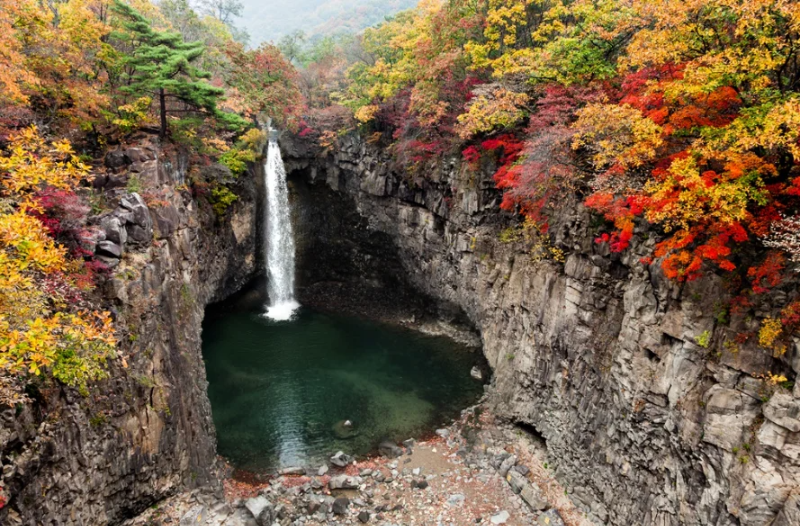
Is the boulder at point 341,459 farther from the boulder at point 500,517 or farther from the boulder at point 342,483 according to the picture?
the boulder at point 500,517

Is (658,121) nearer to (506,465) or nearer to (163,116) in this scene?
(506,465)

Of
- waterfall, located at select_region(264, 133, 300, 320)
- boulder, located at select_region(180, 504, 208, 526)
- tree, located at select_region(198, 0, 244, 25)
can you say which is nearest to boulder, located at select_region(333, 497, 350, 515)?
boulder, located at select_region(180, 504, 208, 526)

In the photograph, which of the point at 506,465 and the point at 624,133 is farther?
the point at 506,465

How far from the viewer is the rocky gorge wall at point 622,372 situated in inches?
405

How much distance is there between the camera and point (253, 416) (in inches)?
831

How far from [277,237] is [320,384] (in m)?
15.0

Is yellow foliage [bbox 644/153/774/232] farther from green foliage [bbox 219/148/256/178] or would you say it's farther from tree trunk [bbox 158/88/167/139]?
green foliage [bbox 219/148/256/178]

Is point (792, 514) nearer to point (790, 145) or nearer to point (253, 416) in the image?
point (790, 145)

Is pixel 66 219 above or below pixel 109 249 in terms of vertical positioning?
above

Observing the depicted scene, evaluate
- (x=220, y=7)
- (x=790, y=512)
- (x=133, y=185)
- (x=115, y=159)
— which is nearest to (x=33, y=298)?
(x=133, y=185)

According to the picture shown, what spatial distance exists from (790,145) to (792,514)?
7.86 metres

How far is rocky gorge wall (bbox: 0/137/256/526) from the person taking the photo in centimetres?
911

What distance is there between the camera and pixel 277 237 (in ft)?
114

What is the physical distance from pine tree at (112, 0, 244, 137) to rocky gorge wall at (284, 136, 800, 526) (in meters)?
13.5
